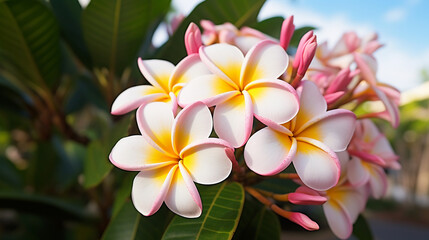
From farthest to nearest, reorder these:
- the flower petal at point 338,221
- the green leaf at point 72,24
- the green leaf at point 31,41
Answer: the green leaf at point 72,24 < the green leaf at point 31,41 < the flower petal at point 338,221

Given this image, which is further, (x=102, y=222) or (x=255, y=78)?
(x=102, y=222)

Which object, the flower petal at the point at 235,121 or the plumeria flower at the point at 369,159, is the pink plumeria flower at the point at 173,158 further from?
the plumeria flower at the point at 369,159

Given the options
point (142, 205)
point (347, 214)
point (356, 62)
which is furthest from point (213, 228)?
point (356, 62)

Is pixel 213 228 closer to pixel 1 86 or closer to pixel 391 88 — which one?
pixel 391 88

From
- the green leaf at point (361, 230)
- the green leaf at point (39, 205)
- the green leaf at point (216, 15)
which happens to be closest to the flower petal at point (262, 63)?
the green leaf at point (216, 15)

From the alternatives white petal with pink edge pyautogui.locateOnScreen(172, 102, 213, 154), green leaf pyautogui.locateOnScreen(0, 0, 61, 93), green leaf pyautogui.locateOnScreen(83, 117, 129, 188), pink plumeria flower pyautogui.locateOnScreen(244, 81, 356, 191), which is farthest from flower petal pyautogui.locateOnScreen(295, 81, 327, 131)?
green leaf pyautogui.locateOnScreen(0, 0, 61, 93)

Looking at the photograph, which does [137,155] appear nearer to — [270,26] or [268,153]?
[268,153]
